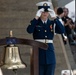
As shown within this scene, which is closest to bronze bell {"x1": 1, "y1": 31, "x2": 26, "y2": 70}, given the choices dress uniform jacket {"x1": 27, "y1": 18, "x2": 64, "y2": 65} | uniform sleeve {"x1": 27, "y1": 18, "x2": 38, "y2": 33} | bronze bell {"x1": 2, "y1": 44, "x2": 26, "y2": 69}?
bronze bell {"x1": 2, "y1": 44, "x2": 26, "y2": 69}

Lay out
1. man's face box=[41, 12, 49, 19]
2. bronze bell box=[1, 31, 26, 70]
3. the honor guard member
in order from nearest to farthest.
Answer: bronze bell box=[1, 31, 26, 70] → man's face box=[41, 12, 49, 19] → the honor guard member

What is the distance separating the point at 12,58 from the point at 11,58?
18 mm

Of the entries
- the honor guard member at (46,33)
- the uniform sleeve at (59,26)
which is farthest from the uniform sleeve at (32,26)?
the uniform sleeve at (59,26)

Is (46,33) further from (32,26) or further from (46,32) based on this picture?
(32,26)

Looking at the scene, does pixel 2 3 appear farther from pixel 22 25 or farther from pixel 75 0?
pixel 75 0

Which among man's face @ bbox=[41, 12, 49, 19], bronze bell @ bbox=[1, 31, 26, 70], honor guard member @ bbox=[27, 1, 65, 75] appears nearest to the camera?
bronze bell @ bbox=[1, 31, 26, 70]

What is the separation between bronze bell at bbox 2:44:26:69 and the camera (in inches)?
178

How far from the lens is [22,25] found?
28.1ft

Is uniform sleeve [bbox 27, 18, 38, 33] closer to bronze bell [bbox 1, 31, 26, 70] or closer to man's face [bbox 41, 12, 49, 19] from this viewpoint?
man's face [bbox 41, 12, 49, 19]

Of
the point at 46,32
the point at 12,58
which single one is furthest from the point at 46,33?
the point at 12,58

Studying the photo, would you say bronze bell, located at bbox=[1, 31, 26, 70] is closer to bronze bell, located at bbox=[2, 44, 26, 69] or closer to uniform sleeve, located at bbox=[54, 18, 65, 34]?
bronze bell, located at bbox=[2, 44, 26, 69]

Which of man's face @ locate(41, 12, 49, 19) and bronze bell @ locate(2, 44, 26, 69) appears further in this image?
man's face @ locate(41, 12, 49, 19)

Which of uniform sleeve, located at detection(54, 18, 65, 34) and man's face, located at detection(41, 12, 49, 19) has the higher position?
man's face, located at detection(41, 12, 49, 19)

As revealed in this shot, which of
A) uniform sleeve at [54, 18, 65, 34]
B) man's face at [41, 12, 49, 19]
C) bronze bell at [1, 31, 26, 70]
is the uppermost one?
man's face at [41, 12, 49, 19]
